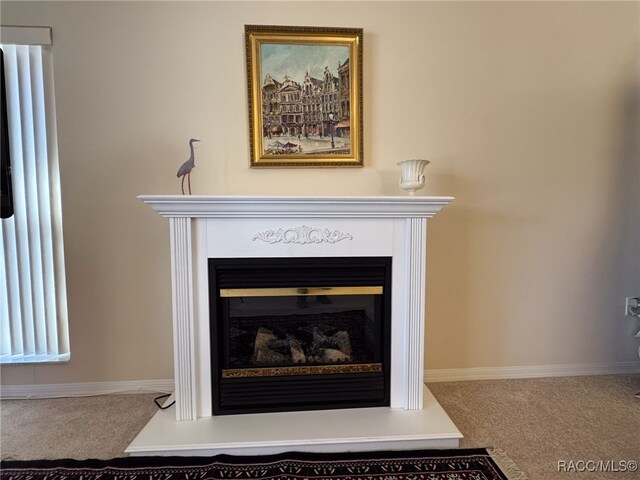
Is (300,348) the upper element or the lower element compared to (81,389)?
upper

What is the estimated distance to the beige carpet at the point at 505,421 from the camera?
1.39 meters

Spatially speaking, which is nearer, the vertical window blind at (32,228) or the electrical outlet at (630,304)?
the vertical window blind at (32,228)

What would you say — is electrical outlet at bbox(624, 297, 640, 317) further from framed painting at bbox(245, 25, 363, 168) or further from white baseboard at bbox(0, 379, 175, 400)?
white baseboard at bbox(0, 379, 175, 400)

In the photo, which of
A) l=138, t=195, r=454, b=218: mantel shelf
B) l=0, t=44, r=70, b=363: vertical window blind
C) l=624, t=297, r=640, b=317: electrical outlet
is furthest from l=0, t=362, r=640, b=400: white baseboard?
l=138, t=195, r=454, b=218: mantel shelf

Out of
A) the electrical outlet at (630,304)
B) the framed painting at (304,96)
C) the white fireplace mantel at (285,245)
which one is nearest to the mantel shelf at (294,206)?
the white fireplace mantel at (285,245)

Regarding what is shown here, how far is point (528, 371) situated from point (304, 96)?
2.16 m

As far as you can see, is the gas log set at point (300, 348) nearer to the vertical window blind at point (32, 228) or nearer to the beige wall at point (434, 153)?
the beige wall at point (434, 153)

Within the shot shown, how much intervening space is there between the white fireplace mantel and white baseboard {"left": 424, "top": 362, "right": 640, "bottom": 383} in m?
0.50

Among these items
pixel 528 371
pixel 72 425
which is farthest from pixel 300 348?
pixel 528 371

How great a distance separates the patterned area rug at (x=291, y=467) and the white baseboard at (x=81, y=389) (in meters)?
0.52

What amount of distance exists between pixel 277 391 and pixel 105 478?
726 millimetres

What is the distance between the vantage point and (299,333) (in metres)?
1.65

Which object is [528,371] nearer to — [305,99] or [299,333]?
[299,333]

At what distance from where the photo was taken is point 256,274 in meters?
1.51
